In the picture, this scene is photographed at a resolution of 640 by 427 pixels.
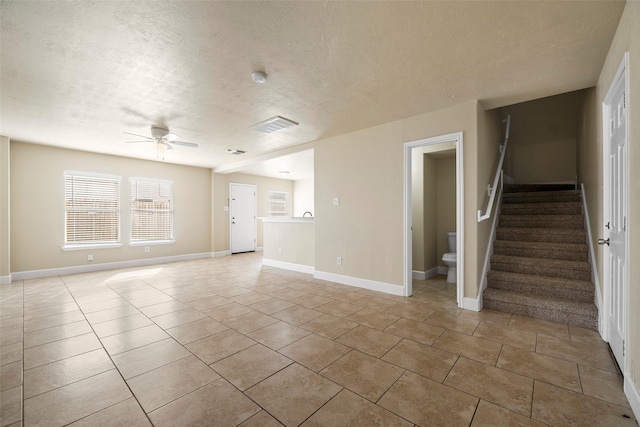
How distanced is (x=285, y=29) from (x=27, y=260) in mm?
6351

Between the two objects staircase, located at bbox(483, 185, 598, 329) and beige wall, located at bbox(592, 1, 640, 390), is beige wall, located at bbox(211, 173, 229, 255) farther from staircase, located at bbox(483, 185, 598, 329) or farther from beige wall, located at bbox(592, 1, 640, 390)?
beige wall, located at bbox(592, 1, 640, 390)

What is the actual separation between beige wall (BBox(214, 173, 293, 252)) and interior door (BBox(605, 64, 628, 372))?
25.1 feet

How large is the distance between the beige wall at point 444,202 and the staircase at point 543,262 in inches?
37.7

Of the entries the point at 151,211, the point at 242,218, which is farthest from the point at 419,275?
the point at 151,211

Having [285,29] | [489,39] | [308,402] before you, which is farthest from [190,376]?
[489,39]

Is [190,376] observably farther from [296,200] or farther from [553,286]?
[296,200]

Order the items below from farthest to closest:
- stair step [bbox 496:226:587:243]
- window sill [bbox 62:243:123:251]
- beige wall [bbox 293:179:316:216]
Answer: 1. beige wall [bbox 293:179:316:216]
2. window sill [bbox 62:243:123:251]
3. stair step [bbox 496:226:587:243]

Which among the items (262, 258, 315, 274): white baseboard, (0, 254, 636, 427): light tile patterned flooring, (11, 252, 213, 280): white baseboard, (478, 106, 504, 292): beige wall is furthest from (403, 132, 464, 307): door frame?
(11, 252, 213, 280): white baseboard

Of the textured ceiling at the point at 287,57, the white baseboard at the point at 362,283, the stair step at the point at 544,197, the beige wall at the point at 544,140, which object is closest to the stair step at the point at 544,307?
the white baseboard at the point at 362,283

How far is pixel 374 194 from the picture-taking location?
403cm

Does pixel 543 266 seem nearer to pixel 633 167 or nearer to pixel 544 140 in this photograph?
pixel 633 167

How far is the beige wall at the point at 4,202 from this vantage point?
4390 millimetres

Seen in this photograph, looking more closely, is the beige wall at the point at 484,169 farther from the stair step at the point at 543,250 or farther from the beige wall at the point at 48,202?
the beige wall at the point at 48,202

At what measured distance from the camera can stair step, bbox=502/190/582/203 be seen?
156 inches
